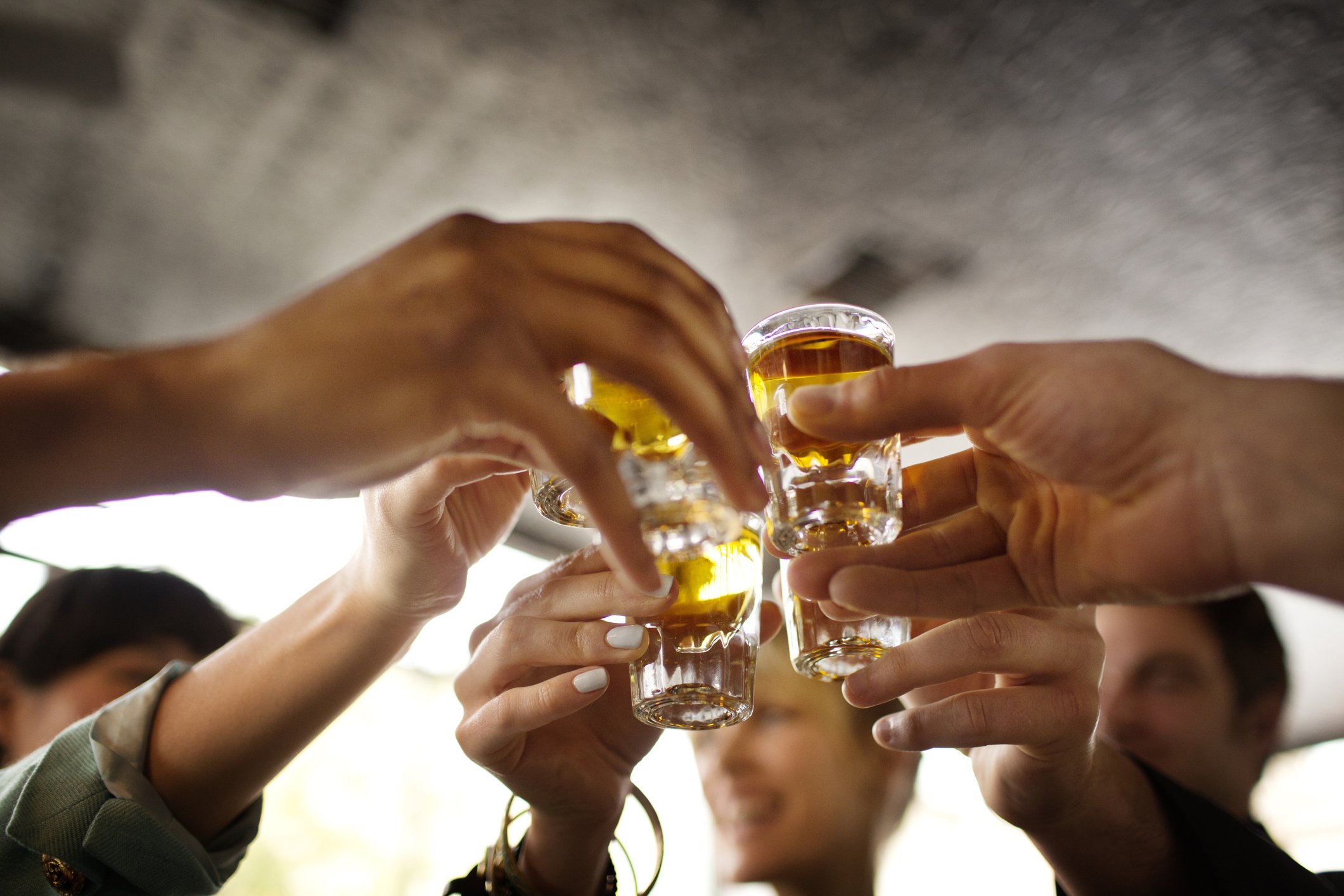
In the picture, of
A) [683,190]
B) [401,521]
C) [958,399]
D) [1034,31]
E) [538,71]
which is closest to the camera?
[958,399]

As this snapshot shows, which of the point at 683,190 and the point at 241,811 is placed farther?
the point at 683,190

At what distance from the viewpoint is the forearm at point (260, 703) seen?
1.32m

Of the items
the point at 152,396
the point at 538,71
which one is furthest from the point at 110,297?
the point at 152,396

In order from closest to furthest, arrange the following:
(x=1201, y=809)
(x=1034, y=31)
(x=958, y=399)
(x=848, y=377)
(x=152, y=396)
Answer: (x=152, y=396) < (x=958, y=399) < (x=848, y=377) < (x=1201, y=809) < (x=1034, y=31)

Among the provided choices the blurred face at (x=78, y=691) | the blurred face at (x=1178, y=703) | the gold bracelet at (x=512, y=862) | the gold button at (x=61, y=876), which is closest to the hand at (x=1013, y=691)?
the gold bracelet at (x=512, y=862)

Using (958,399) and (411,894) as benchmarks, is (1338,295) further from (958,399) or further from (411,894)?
(411,894)

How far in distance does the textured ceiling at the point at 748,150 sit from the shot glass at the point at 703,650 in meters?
1.56

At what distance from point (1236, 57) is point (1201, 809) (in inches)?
73.5

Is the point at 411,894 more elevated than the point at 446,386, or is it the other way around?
the point at 446,386

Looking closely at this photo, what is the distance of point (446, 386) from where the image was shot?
28.1 inches

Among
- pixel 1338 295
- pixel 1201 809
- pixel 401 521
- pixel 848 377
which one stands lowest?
pixel 1201 809

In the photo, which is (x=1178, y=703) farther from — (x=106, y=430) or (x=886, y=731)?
(x=106, y=430)

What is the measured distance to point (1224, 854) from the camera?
4.22 ft

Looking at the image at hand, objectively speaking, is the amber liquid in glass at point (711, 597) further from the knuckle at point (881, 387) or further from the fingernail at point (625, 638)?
the knuckle at point (881, 387)
